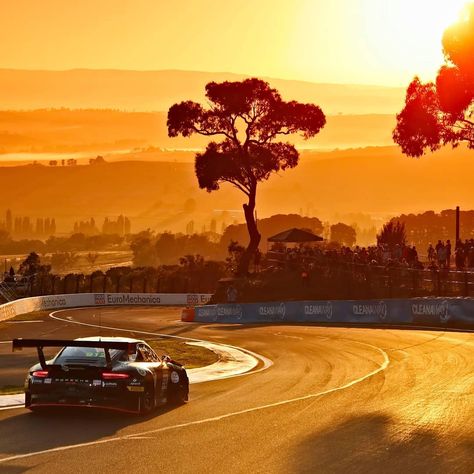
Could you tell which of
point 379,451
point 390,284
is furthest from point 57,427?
point 390,284

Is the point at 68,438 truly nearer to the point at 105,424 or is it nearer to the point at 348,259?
the point at 105,424

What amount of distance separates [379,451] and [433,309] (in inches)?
1351

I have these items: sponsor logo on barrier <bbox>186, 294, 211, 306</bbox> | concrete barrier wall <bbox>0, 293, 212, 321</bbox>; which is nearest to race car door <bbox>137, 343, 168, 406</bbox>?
concrete barrier wall <bbox>0, 293, 212, 321</bbox>

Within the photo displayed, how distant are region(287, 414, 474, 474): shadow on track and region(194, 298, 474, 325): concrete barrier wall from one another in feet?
100

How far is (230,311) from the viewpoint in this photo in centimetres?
6384

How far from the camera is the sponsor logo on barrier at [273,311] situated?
59.9 meters

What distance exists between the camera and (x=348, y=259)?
63062 millimetres

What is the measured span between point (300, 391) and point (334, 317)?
32.1 metres

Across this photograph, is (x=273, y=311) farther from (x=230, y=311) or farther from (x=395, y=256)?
(x=395, y=256)

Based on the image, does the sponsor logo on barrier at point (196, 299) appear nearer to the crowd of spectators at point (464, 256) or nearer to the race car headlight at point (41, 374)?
the crowd of spectators at point (464, 256)

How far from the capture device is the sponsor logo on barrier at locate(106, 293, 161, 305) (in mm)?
85562

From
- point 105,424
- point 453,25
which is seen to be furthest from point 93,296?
point 105,424

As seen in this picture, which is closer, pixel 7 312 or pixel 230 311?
pixel 7 312

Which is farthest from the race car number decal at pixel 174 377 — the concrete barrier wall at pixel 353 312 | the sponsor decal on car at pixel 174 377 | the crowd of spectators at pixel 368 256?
the crowd of spectators at pixel 368 256
